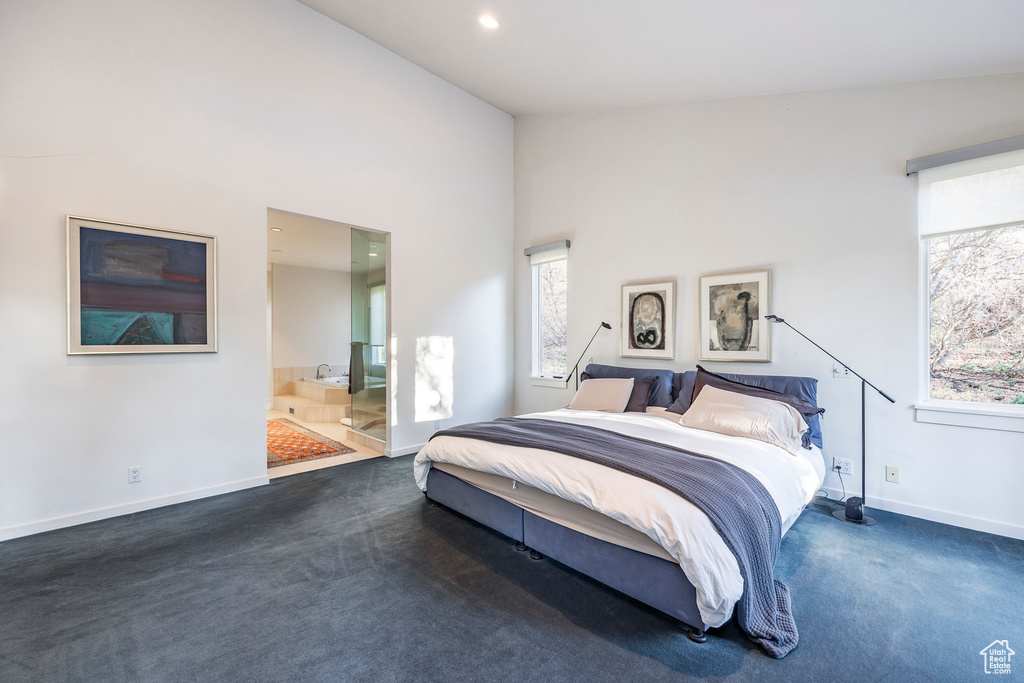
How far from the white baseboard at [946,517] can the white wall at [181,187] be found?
153 inches

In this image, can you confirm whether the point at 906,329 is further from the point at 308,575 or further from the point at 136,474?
the point at 136,474

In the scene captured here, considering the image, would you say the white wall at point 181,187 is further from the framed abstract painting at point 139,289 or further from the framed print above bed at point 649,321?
the framed print above bed at point 649,321

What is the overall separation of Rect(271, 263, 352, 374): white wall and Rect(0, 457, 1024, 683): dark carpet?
578 cm

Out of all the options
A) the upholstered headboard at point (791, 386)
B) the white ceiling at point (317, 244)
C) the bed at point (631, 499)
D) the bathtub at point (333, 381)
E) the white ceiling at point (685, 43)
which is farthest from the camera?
the bathtub at point (333, 381)

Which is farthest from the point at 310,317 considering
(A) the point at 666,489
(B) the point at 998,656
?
(B) the point at 998,656

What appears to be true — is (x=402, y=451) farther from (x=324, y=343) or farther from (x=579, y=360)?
(x=324, y=343)

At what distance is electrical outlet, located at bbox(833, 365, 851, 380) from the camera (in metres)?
3.21

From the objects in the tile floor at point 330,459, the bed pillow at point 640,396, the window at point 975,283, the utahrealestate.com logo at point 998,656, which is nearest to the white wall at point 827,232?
the window at point 975,283

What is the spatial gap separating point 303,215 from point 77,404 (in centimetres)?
203

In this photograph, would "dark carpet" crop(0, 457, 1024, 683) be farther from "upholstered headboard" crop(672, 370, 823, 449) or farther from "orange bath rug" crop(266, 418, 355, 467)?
"orange bath rug" crop(266, 418, 355, 467)

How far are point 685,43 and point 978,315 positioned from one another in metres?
2.63

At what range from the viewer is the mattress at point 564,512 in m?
1.89

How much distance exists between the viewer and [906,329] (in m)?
2.97

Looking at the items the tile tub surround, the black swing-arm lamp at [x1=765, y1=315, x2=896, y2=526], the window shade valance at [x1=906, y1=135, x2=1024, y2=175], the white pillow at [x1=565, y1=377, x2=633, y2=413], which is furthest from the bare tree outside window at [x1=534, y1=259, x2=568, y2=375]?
the tile tub surround
